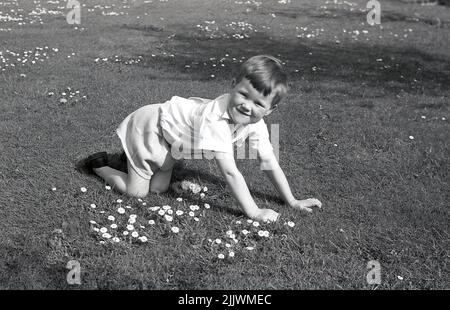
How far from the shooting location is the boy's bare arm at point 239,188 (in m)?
4.04

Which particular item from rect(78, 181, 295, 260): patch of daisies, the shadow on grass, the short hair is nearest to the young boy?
the short hair

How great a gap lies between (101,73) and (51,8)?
943cm

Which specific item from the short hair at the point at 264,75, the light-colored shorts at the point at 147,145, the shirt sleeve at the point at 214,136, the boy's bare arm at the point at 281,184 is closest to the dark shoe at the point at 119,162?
the light-colored shorts at the point at 147,145

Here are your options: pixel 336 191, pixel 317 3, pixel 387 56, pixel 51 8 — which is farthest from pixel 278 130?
pixel 317 3

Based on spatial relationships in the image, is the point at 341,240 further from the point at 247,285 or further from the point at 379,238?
the point at 247,285

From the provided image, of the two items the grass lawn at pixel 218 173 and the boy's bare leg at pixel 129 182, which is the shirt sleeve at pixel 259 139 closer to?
the grass lawn at pixel 218 173

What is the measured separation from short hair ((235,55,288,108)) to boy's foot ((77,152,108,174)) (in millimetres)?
1780

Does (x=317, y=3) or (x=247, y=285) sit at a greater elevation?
(x=247, y=285)

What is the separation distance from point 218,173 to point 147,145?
38.4 inches

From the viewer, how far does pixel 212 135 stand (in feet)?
13.2

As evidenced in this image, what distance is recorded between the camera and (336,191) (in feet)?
16.0

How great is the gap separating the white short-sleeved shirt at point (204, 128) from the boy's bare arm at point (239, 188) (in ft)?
0.27

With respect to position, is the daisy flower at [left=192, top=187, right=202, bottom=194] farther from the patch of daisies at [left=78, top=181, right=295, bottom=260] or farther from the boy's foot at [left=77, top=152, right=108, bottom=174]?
the boy's foot at [left=77, top=152, right=108, bottom=174]

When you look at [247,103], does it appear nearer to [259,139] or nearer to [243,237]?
[259,139]
